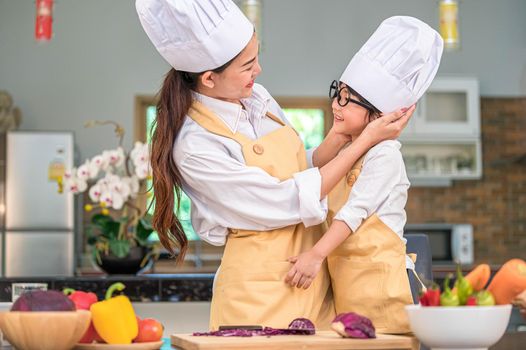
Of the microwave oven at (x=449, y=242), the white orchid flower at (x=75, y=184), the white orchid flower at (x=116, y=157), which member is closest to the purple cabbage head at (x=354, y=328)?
the white orchid flower at (x=116, y=157)

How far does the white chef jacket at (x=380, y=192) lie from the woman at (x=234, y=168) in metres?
0.04

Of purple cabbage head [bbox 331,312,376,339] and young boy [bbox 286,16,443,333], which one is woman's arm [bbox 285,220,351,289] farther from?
purple cabbage head [bbox 331,312,376,339]

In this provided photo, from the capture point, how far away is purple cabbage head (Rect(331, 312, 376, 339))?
4.73 feet

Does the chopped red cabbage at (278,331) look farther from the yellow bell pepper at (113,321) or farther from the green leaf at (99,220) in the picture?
the green leaf at (99,220)

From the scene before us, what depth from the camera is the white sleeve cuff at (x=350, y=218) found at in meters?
1.83

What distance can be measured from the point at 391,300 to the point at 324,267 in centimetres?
23

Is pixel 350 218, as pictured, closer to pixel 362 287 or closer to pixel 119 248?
pixel 362 287

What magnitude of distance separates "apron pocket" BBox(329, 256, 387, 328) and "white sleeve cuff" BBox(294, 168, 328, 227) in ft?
0.35

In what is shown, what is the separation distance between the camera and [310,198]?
1.84 m

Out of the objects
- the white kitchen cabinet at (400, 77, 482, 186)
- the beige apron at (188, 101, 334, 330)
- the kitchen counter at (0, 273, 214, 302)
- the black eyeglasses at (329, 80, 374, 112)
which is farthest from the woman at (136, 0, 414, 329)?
the white kitchen cabinet at (400, 77, 482, 186)

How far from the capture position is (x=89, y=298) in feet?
4.75

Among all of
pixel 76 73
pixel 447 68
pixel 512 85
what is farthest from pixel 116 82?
pixel 512 85

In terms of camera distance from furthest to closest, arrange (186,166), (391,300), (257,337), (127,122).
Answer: (127,122)
(186,166)
(391,300)
(257,337)

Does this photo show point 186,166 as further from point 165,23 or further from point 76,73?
point 76,73
